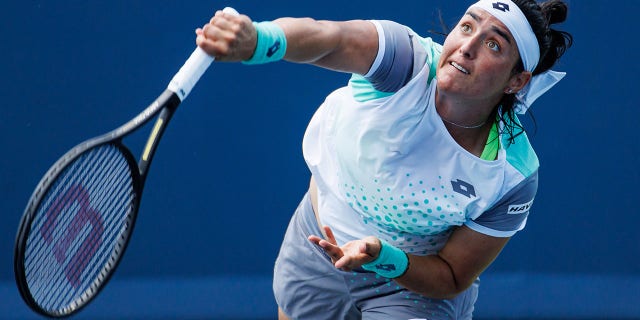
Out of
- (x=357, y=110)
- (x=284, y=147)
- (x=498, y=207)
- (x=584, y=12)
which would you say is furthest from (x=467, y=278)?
(x=584, y=12)

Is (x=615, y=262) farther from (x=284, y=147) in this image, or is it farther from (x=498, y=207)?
(x=498, y=207)

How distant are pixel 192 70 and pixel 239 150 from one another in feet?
6.62

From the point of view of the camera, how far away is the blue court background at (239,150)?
4.09m

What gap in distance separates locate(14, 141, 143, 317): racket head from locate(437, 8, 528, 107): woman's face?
82 centimetres

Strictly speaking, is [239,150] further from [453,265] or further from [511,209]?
[511,209]

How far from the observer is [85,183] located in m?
2.46

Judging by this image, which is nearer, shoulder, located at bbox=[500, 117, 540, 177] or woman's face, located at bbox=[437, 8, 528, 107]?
woman's face, located at bbox=[437, 8, 528, 107]

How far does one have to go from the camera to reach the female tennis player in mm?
2539

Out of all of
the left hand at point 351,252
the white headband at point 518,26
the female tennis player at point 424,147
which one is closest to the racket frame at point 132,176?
the female tennis player at point 424,147

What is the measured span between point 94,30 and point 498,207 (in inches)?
77.4

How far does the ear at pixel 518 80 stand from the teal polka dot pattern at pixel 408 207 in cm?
31

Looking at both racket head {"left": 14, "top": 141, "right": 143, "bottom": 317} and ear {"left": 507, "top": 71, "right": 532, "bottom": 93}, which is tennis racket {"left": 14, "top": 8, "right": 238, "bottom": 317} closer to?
racket head {"left": 14, "top": 141, "right": 143, "bottom": 317}

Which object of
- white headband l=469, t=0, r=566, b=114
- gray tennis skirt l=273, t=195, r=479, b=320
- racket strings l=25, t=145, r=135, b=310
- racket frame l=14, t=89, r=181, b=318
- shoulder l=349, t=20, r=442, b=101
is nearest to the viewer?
racket frame l=14, t=89, r=181, b=318

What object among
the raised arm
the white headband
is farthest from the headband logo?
the raised arm
